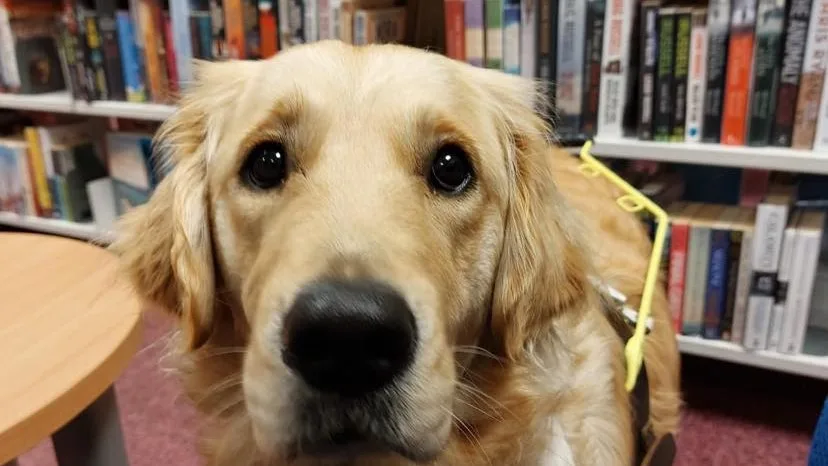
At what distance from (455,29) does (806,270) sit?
1.07 m

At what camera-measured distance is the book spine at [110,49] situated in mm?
2527

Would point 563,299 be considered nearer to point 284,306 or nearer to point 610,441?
point 610,441

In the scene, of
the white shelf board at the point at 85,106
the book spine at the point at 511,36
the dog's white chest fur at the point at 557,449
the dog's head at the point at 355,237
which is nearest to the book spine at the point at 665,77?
the book spine at the point at 511,36

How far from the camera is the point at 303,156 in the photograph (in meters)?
0.96

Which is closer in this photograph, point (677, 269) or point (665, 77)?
point (665, 77)

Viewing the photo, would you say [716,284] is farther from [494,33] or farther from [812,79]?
[494,33]

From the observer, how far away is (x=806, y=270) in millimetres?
1835

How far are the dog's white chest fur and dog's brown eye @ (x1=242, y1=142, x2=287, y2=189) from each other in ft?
1.73

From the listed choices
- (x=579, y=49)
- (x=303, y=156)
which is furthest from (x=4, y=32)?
(x=303, y=156)

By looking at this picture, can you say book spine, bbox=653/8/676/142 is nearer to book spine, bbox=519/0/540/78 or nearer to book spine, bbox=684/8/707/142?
book spine, bbox=684/8/707/142

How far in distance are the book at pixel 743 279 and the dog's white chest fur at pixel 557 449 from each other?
3.40 feet

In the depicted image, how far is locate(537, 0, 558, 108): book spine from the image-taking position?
1906 mm

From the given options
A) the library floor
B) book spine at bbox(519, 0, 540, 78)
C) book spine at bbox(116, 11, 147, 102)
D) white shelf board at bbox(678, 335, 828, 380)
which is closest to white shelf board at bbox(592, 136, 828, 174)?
book spine at bbox(519, 0, 540, 78)

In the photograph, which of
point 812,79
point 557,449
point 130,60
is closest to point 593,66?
point 812,79
